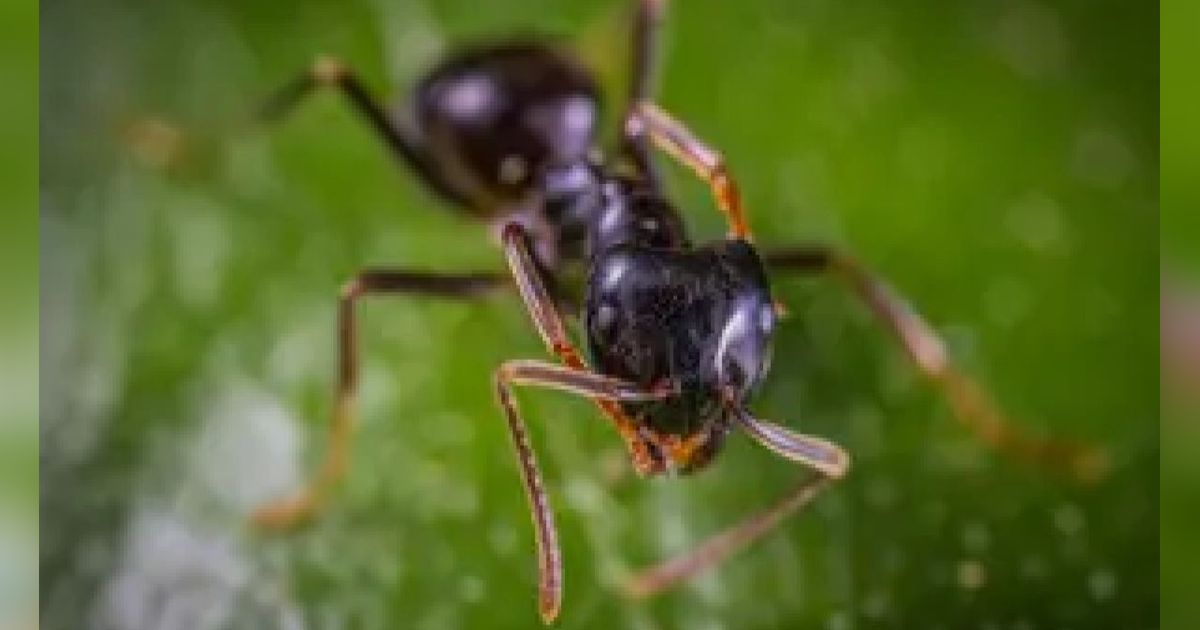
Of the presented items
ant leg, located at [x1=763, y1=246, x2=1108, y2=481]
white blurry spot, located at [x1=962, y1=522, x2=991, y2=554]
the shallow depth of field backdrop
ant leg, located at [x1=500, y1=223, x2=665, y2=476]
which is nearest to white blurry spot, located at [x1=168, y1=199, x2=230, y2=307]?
the shallow depth of field backdrop

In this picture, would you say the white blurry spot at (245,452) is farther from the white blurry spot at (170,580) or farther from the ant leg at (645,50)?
the ant leg at (645,50)

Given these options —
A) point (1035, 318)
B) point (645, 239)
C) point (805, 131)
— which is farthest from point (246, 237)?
point (1035, 318)

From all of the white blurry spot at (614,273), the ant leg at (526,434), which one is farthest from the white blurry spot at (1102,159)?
the ant leg at (526,434)

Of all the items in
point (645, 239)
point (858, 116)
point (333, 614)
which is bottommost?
point (333, 614)

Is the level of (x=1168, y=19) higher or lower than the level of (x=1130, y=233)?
higher

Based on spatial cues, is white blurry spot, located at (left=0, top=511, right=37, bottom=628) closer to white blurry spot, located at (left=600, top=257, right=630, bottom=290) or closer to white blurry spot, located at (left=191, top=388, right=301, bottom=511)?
white blurry spot, located at (left=600, top=257, right=630, bottom=290)

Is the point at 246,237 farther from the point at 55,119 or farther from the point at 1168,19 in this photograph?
the point at 1168,19

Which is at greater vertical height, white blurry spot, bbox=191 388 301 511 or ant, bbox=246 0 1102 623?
ant, bbox=246 0 1102 623
